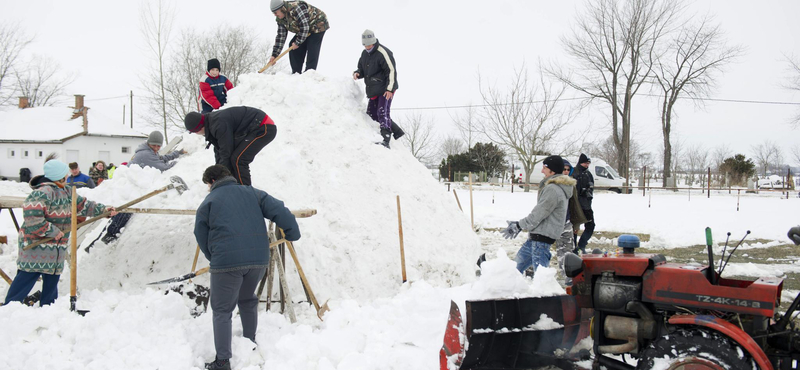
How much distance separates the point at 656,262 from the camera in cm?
311

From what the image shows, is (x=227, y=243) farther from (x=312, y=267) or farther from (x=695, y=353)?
(x=695, y=353)

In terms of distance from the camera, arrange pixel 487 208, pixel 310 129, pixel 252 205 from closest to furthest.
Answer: pixel 252 205
pixel 310 129
pixel 487 208

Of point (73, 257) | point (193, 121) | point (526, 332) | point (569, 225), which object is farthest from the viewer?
point (569, 225)

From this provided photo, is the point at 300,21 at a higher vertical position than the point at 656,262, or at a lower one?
higher

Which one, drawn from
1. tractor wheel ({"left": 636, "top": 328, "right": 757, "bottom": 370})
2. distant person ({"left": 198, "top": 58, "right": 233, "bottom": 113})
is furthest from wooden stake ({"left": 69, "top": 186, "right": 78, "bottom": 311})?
tractor wheel ({"left": 636, "top": 328, "right": 757, "bottom": 370})

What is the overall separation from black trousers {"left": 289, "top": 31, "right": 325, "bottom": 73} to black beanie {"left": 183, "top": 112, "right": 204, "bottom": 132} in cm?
379

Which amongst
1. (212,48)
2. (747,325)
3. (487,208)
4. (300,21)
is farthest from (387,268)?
(212,48)

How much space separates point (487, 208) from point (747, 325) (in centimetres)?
1450

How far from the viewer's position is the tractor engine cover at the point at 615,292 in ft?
9.98

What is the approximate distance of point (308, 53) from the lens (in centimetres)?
825

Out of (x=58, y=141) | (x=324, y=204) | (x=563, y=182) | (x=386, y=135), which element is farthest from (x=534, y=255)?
(x=58, y=141)

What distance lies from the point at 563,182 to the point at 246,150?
10.5 ft

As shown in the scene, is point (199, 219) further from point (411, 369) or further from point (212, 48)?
point (212, 48)

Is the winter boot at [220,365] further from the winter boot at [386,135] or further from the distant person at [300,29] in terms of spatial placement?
the distant person at [300,29]
